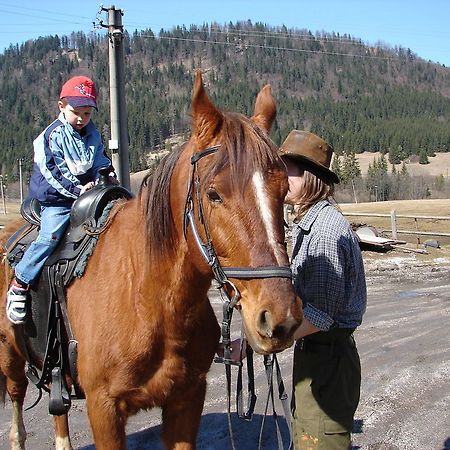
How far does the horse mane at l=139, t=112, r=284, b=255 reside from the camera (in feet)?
6.88

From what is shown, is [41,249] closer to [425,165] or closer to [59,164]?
[59,164]

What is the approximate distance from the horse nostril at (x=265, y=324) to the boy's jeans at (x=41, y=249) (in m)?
1.76

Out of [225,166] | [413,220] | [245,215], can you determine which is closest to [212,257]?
[245,215]

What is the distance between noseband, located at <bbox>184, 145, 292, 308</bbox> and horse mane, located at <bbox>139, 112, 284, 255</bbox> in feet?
0.21

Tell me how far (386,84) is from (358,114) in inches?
1924

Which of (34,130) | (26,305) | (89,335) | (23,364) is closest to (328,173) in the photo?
(89,335)

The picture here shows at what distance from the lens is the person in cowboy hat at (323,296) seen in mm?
2598

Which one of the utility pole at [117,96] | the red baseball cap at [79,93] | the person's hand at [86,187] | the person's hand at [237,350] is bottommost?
the person's hand at [237,350]

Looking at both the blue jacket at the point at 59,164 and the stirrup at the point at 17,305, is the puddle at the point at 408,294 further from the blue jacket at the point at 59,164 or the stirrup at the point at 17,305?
the stirrup at the point at 17,305

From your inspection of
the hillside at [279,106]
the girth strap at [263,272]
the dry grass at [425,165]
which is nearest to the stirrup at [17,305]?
the girth strap at [263,272]

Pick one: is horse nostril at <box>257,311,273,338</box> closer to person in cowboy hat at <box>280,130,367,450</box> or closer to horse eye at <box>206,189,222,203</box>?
horse eye at <box>206,189,222,203</box>

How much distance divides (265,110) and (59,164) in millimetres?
1488

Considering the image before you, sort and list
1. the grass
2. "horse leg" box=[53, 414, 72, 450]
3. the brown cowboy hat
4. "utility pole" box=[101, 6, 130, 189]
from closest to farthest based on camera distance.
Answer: the brown cowboy hat, "horse leg" box=[53, 414, 72, 450], "utility pole" box=[101, 6, 130, 189], the grass

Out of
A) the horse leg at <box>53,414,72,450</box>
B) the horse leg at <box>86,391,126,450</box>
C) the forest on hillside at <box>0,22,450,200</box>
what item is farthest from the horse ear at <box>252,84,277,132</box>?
the forest on hillside at <box>0,22,450,200</box>
